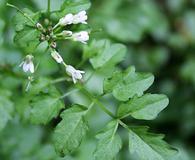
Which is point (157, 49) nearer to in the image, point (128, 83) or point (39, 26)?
point (128, 83)

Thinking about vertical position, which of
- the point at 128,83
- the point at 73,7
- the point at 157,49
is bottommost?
the point at 157,49

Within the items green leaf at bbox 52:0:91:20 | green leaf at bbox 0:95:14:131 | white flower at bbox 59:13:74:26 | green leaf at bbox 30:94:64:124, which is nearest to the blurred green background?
green leaf at bbox 0:95:14:131

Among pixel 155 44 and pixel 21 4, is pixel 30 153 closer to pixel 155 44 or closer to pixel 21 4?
pixel 21 4

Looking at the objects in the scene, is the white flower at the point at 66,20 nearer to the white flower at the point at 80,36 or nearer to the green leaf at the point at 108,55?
the white flower at the point at 80,36

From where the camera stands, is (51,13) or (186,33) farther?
(186,33)

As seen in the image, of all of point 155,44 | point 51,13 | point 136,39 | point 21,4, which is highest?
point 51,13

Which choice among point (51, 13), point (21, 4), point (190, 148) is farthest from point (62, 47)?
point (51, 13)

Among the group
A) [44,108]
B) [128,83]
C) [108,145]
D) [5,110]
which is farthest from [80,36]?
[5,110]
